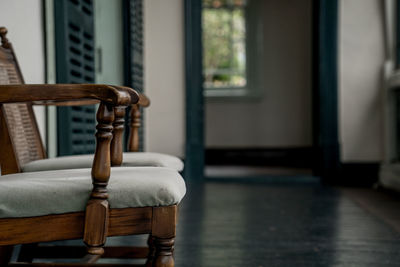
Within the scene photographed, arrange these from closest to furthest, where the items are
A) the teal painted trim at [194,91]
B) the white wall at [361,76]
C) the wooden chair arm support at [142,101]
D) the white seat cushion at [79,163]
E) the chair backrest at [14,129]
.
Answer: the chair backrest at [14,129] → the white seat cushion at [79,163] → the wooden chair arm support at [142,101] → the white wall at [361,76] → the teal painted trim at [194,91]

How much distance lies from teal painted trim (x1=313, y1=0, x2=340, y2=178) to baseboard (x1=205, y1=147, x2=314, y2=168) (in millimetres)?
1695

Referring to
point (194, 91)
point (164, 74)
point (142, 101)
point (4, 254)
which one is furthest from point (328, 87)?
point (4, 254)

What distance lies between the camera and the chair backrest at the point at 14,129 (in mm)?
1398

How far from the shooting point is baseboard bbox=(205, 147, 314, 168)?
21.3 feet

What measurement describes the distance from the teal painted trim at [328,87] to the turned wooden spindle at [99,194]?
392 cm

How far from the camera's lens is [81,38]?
2566mm

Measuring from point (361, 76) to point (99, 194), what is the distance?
411 cm

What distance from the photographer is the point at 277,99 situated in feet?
21.8

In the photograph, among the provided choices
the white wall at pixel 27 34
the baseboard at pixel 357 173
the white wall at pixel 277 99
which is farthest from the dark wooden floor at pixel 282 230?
the white wall at pixel 277 99

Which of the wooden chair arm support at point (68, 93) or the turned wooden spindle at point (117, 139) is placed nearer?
the wooden chair arm support at point (68, 93)

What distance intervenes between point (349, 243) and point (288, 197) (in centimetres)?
152

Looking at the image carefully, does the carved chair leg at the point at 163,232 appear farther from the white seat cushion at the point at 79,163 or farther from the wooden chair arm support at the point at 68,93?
the white seat cushion at the point at 79,163

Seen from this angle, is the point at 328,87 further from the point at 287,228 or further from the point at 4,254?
the point at 4,254

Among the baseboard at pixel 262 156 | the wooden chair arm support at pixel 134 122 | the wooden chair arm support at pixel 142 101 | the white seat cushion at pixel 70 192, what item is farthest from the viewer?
the baseboard at pixel 262 156
